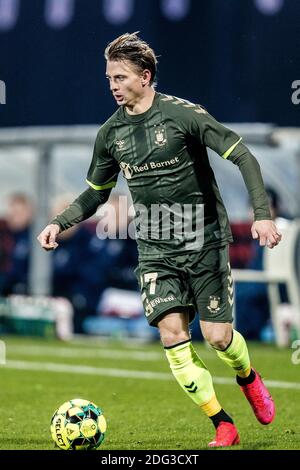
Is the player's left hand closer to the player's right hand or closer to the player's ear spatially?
the player's ear

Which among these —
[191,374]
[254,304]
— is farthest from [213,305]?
[254,304]

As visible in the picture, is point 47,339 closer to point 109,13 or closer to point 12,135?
point 12,135

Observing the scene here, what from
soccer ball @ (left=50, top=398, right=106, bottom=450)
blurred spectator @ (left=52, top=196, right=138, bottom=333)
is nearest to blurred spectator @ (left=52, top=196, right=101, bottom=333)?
blurred spectator @ (left=52, top=196, right=138, bottom=333)

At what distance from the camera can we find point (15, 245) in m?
18.5

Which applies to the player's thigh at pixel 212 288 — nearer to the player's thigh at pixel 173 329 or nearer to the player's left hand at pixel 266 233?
the player's thigh at pixel 173 329

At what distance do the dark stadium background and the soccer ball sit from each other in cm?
888

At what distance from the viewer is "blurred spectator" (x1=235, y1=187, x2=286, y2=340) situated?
1593cm

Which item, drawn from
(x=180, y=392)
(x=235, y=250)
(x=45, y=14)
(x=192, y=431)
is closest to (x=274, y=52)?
(x=235, y=250)

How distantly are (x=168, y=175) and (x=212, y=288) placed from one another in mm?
744

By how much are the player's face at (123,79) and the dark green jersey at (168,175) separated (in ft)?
0.65

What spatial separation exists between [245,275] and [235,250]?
5.98ft

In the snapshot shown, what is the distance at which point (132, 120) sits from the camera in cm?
721

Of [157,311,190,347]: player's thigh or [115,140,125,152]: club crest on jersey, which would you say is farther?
[115,140,125,152]: club crest on jersey

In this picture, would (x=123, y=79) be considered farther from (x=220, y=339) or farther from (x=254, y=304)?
(x=254, y=304)
